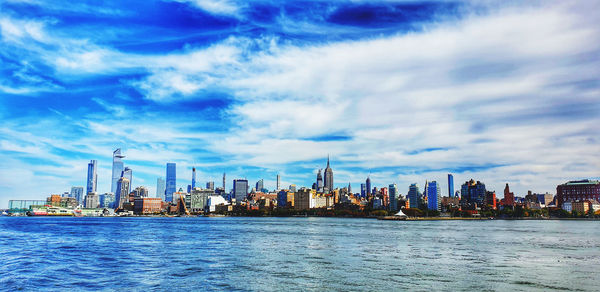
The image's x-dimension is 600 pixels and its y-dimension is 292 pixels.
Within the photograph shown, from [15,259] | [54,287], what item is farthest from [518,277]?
[15,259]

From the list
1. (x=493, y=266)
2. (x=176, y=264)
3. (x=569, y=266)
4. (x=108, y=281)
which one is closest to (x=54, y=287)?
(x=108, y=281)

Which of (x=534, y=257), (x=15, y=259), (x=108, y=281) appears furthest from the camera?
(x=534, y=257)

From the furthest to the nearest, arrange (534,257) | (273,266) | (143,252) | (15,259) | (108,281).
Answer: (143,252)
(534,257)
(15,259)
(273,266)
(108,281)

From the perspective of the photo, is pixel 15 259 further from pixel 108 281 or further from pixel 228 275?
pixel 228 275

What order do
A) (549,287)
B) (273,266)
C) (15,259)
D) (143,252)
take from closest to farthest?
(549,287) → (273,266) → (15,259) → (143,252)

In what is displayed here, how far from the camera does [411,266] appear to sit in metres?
43.3

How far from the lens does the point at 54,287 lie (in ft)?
108

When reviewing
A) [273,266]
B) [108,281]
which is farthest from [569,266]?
[108,281]

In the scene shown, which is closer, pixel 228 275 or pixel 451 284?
pixel 451 284

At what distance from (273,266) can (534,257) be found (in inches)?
1297

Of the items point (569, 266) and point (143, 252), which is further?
point (143, 252)

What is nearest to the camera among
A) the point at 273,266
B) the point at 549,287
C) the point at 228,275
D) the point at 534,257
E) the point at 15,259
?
the point at 549,287

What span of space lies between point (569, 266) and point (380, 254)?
810 inches

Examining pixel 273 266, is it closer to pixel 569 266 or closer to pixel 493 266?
pixel 493 266
